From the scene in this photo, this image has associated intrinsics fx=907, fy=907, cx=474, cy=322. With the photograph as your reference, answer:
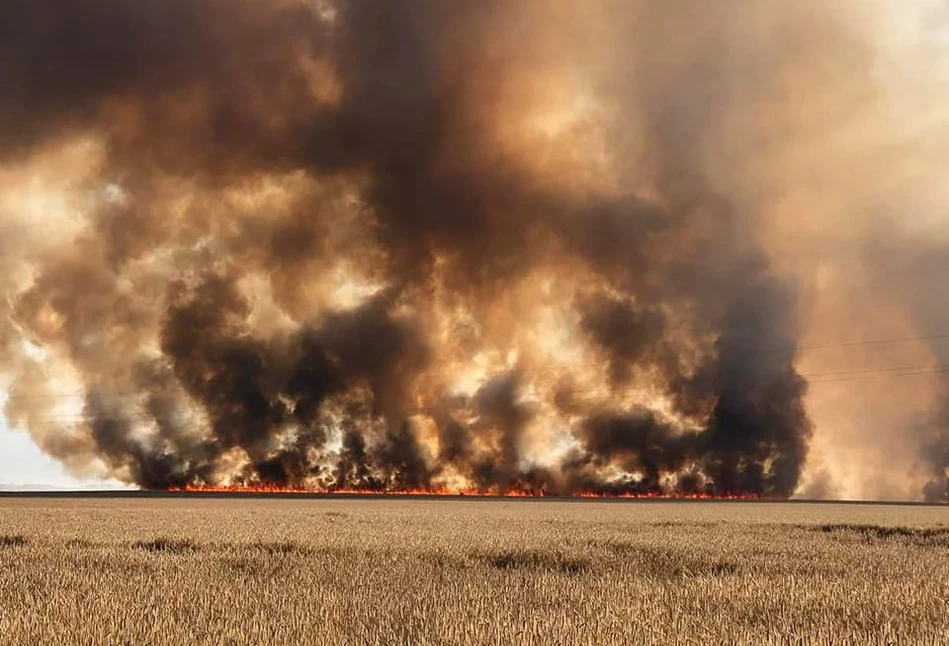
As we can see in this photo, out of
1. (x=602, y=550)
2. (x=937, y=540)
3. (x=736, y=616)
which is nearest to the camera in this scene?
(x=736, y=616)

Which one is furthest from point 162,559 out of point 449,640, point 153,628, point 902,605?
point 902,605

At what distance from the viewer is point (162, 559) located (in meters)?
18.4

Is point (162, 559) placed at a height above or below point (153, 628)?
above

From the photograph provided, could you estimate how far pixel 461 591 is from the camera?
13.2 meters

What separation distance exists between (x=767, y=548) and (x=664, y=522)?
15.5 metres

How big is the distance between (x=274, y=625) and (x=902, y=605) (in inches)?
340

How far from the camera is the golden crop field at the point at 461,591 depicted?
381 inches

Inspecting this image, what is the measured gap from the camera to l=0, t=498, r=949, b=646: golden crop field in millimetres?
9672

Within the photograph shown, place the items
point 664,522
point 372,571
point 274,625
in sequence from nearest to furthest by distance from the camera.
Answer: point 274,625 < point 372,571 < point 664,522

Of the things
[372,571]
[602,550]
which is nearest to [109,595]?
[372,571]

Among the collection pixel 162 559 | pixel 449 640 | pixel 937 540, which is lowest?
pixel 449 640

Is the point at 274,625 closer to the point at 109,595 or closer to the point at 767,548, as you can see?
the point at 109,595

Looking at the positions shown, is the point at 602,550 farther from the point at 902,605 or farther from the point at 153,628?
the point at 153,628

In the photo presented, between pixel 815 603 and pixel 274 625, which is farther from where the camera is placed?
pixel 815 603
